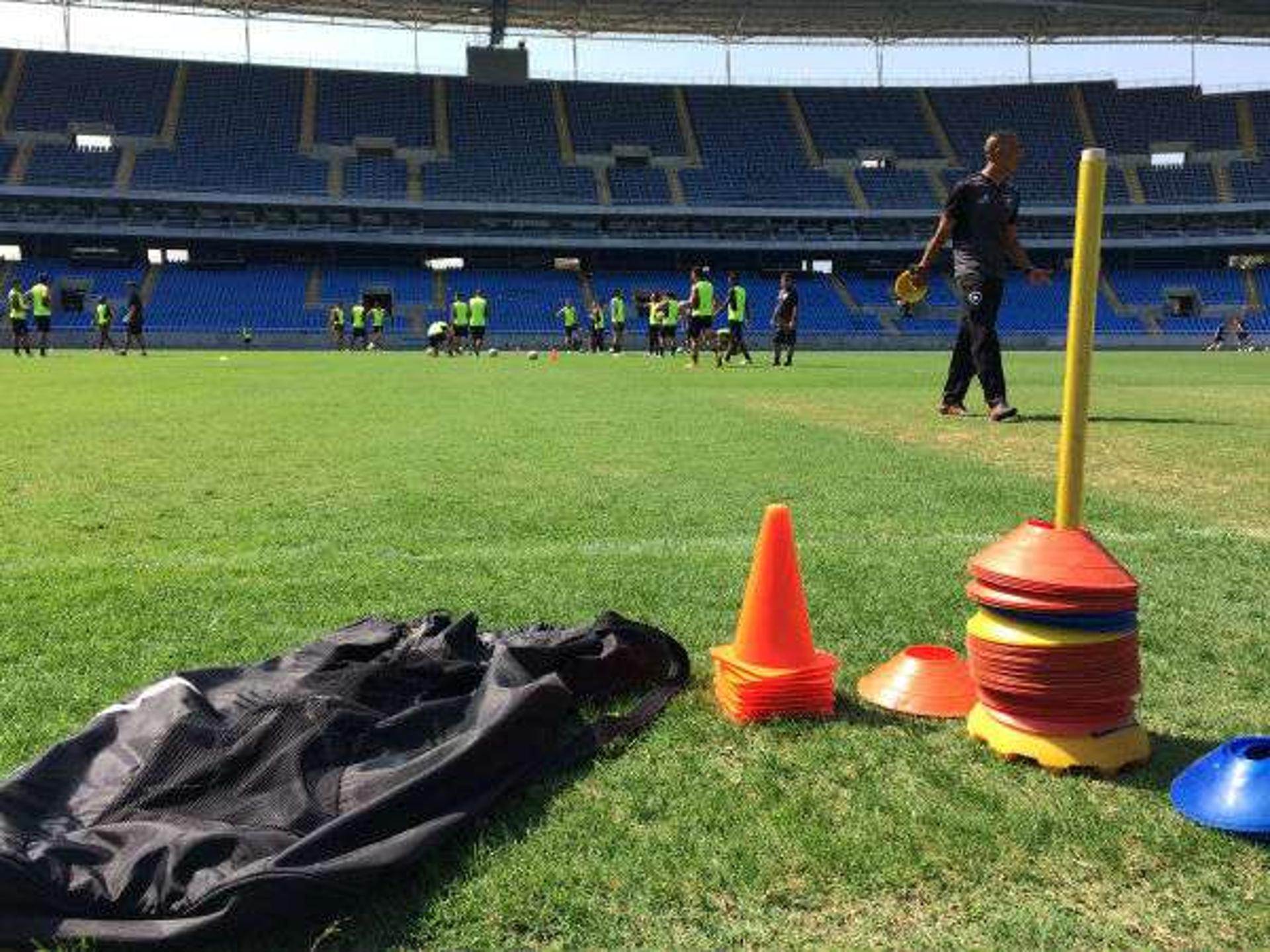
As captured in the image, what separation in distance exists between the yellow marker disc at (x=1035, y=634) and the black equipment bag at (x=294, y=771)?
838mm

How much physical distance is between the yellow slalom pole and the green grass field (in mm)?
624

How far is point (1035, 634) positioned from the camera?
90.6 inches

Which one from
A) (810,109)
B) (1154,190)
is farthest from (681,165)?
(1154,190)

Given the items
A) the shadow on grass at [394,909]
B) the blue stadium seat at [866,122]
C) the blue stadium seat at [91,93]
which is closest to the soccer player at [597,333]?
the blue stadium seat at [866,122]

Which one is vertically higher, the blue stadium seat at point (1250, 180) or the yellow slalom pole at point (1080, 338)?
the blue stadium seat at point (1250, 180)

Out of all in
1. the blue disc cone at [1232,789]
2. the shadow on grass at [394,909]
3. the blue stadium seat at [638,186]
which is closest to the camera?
the shadow on grass at [394,909]

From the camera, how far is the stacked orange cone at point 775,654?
260cm

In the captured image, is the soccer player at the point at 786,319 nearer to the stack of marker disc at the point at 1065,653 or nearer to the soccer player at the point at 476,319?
the soccer player at the point at 476,319

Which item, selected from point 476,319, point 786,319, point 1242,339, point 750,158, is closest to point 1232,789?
point 786,319

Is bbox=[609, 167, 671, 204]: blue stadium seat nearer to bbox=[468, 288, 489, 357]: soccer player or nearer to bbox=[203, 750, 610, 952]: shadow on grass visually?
bbox=[468, 288, 489, 357]: soccer player

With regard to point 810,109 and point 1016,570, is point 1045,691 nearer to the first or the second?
point 1016,570

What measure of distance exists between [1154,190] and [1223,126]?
5.96 m

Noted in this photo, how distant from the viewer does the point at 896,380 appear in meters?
17.3

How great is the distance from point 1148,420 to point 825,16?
43.2m
